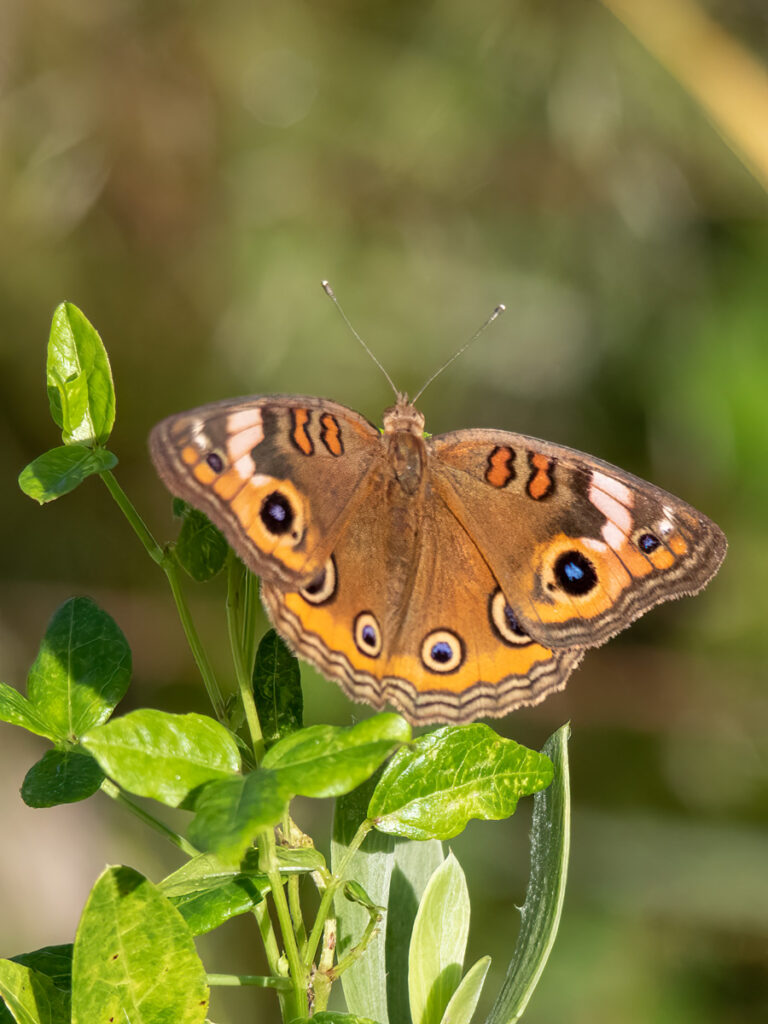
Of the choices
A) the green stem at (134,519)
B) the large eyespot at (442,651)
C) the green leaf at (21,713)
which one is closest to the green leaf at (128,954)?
the green leaf at (21,713)

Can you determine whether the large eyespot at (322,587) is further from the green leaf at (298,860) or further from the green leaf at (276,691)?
the green leaf at (298,860)

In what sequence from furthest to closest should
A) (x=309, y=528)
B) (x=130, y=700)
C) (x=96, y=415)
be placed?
1. (x=130, y=700)
2. (x=309, y=528)
3. (x=96, y=415)

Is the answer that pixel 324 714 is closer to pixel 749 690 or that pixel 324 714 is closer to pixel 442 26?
pixel 749 690

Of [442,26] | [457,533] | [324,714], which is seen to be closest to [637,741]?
[324,714]

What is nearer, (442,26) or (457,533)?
(457,533)

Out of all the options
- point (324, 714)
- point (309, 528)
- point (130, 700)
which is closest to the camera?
point (309, 528)

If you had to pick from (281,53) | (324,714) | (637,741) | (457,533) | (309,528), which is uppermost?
(281,53)

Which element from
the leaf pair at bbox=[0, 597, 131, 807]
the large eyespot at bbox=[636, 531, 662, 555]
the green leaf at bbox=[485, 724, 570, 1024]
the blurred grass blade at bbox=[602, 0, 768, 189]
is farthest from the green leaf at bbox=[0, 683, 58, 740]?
the blurred grass blade at bbox=[602, 0, 768, 189]
